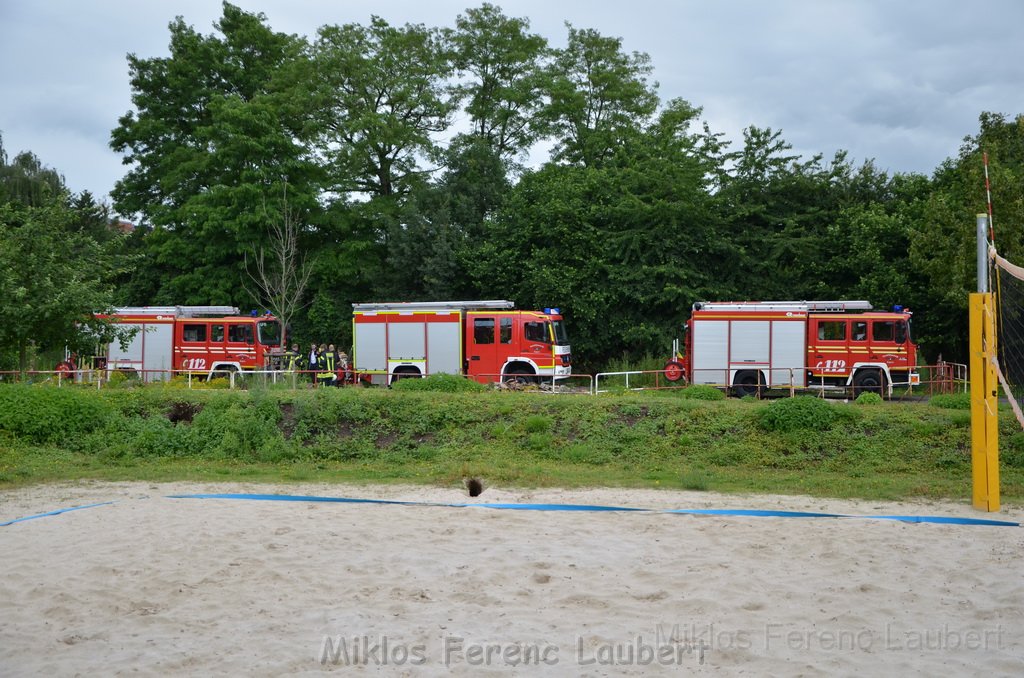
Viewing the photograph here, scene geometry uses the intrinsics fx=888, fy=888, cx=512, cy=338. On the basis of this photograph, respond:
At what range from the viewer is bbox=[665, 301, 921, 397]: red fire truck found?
25562mm

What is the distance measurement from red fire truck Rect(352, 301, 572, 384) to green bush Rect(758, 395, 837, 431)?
1050 centimetres

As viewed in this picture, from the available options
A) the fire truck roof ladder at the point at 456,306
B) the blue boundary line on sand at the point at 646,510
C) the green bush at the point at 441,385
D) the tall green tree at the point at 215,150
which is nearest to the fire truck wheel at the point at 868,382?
the fire truck roof ladder at the point at 456,306

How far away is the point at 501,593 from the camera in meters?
8.02

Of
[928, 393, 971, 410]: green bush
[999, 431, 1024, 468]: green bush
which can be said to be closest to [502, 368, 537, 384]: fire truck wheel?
[928, 393, 971, 410]: green bush

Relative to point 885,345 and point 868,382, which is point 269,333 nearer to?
point 868,382

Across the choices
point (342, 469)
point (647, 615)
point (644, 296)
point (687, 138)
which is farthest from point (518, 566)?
point (687, 138)

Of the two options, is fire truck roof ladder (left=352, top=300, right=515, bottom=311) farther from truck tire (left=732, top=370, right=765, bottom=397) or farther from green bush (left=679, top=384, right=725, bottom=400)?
green bush (left=679, top=384, right=725, bottom=400)

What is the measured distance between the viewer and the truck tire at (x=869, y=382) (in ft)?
82.8

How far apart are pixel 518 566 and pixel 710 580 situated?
187cm

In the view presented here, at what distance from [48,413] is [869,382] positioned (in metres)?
21.0

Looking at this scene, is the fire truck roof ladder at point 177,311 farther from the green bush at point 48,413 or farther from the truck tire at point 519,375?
the green bush at point 48,413

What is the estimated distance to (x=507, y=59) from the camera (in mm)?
42188

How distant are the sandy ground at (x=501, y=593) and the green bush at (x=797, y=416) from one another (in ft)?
16.6

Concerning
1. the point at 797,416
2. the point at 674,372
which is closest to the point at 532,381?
the point at 674,372
